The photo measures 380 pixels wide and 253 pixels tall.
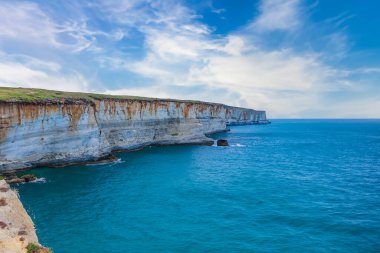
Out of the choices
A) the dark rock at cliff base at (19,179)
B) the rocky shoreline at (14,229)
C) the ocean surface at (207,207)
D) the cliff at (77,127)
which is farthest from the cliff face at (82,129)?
the rocky shoreline at (14,229)

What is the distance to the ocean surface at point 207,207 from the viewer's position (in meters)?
19.3

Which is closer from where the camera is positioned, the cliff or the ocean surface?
the ocean surface

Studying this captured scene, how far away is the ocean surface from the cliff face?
10.3ft

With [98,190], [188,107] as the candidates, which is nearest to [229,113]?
[188,107]

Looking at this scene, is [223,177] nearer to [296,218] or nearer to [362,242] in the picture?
[296,218]

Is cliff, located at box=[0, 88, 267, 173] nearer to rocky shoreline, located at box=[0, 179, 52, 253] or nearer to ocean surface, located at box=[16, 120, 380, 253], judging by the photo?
ocean surface, located at box=[16, 120, 380, 253]

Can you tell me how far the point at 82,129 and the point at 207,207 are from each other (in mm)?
26788

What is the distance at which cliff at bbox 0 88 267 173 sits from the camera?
36.0 metres

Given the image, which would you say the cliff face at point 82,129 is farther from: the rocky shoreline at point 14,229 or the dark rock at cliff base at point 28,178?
the rocky shoreline at point 14,229

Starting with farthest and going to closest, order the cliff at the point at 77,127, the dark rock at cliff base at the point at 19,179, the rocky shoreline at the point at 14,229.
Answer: the cliff at the point at 77,127, the dark rock at cliff base at the point at 19,179, the rocky shoreline at the point at 14,229

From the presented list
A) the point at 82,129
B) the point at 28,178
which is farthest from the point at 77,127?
the point at 28,178

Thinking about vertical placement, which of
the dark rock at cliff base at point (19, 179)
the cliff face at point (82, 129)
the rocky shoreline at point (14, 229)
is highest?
the cliff face at point (82, 129)

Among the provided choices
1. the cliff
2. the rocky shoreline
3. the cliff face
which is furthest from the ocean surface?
the cliff

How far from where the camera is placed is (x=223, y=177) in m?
36.8
